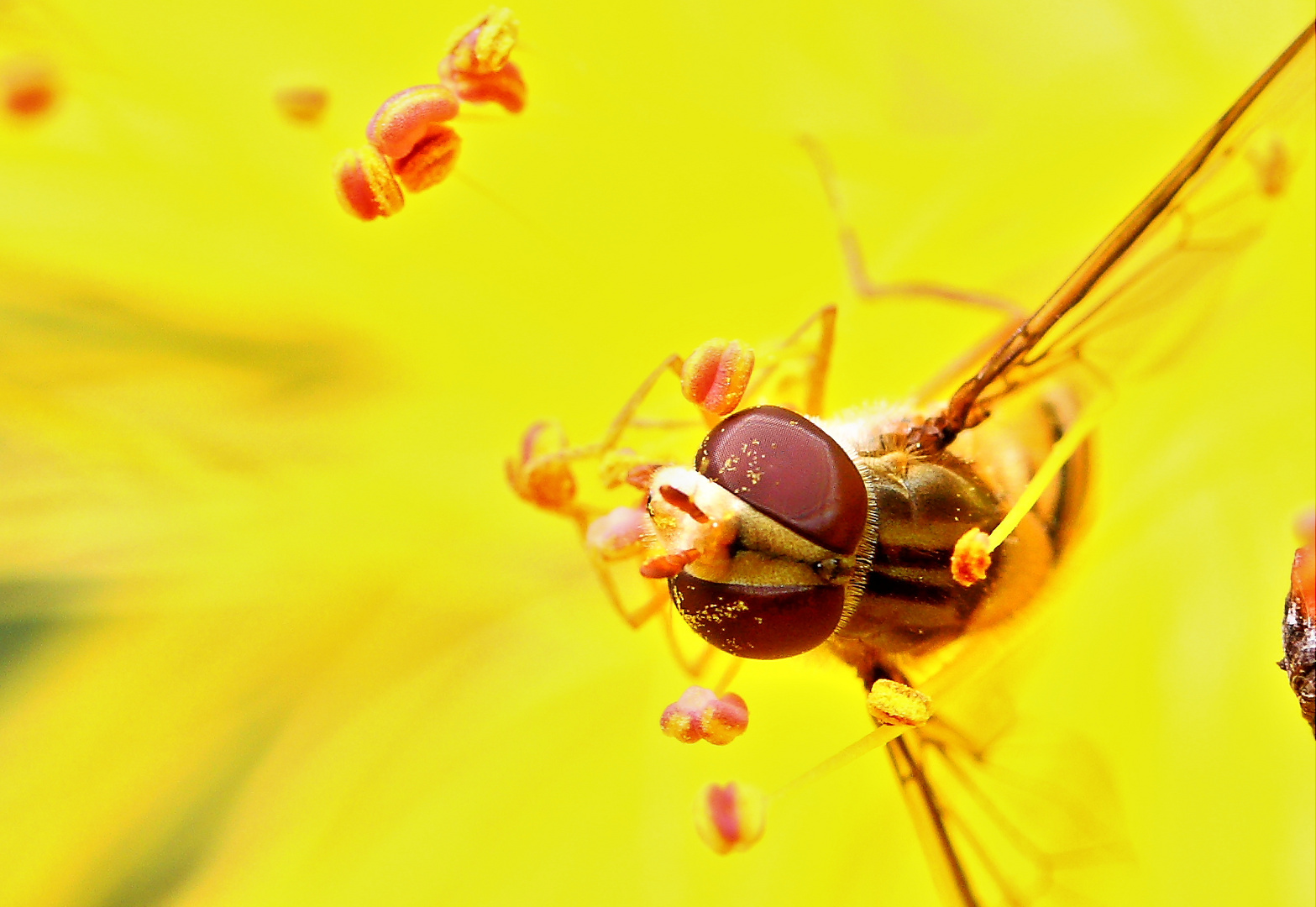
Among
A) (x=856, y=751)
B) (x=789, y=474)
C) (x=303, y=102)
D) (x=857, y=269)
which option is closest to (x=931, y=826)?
(x=856, y=751)

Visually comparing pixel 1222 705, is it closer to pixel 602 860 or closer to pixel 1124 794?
pixel 1124 794

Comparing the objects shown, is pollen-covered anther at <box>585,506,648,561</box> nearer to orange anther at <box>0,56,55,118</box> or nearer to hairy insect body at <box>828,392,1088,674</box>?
hairy insect body at <box>828,392,1088,674</box>

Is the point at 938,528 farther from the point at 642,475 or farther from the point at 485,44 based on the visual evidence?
the point at 485,44

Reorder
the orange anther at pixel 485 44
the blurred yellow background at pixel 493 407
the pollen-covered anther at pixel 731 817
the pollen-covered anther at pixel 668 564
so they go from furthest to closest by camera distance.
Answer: the blurred yellow background at pixel 493 407, the orange anther at pixel 485 44, the pollen-covered anther at pixel 731 817, the pollen-covered anther at pixel 668 564

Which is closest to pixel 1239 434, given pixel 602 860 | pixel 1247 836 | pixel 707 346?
pixel 1247 836

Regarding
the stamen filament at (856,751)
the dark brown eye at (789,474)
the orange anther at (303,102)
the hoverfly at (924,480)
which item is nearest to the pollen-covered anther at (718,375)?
the hoverfly at (924,480)

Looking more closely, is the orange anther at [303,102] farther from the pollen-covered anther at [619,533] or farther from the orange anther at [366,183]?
the pollen-covered anther at [619,533]
